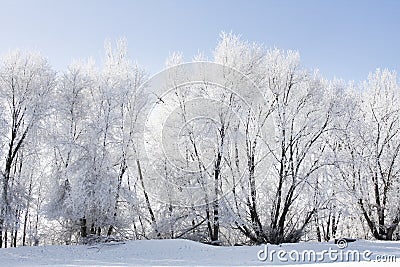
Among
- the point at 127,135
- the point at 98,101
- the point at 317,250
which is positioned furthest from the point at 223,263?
the point at 98,101

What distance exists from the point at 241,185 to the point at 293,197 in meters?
3.28

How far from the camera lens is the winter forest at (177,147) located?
1731 centimetres

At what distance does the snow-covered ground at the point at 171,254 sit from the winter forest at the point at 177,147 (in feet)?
9.07

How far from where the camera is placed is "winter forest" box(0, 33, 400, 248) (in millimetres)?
17312

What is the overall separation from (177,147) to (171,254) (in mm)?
6741

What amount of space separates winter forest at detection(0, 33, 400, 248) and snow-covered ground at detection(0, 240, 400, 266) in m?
2.76

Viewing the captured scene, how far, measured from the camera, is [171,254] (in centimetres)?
1289
